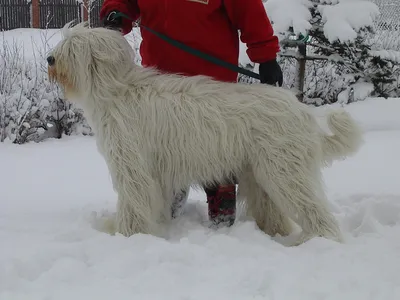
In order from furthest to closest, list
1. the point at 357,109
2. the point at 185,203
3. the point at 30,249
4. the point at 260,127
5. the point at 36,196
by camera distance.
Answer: the point at 357,109 → the point at 36,196 → the point at 185,203 → the point at 260,127 → the point at 30,249

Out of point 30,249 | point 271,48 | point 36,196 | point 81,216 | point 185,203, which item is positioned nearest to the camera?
point 30,249

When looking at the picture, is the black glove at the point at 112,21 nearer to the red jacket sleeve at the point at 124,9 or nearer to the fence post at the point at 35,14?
the red jacket sleeve at the point at 124,9

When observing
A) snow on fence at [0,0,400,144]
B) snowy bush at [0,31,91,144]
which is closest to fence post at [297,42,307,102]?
snow on fence at [0,0,400,144]

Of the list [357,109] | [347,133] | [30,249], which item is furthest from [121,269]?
[357,109]

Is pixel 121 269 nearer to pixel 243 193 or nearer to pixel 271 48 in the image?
pixel 243 193

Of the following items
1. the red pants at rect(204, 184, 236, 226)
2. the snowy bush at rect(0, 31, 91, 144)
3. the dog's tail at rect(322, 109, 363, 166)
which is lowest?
the snowy bush at rect(0, 31, 91, 144)

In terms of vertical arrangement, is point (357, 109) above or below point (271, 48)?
below

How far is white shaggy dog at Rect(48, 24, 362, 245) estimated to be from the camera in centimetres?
285

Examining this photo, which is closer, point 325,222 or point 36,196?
point 325,222

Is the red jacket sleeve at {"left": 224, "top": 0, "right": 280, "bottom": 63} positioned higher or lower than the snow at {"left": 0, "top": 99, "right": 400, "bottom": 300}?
higher

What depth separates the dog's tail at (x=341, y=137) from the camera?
298 centimetres

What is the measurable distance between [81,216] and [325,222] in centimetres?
156

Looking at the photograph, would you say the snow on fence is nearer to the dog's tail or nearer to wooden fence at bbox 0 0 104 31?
the dog's tail

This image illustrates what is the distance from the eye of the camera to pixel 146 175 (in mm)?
2883
